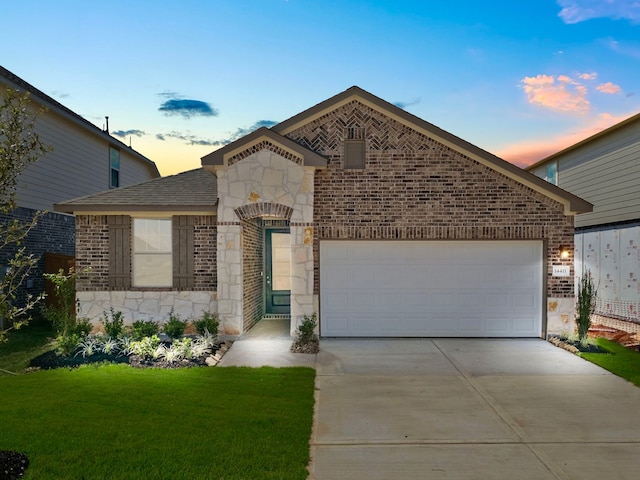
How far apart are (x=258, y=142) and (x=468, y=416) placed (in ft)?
24.3

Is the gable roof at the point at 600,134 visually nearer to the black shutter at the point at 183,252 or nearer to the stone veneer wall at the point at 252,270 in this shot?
the stone veneer wall at the point at 252,270

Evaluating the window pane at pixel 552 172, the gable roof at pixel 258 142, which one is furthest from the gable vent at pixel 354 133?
the window pane at pixel 552 172

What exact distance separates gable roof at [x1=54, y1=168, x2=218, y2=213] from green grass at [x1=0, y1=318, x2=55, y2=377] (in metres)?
3.26

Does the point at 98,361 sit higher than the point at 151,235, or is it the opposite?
the point at 151,235

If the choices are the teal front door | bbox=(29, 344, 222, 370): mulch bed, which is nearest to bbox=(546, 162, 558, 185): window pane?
the teal front door

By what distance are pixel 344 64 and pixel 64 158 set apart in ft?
36.0

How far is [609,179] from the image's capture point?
538 inches

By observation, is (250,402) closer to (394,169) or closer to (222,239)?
(222,239)

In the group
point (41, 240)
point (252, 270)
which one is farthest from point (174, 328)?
point (41, 240)

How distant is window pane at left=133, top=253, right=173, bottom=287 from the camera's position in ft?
35.4

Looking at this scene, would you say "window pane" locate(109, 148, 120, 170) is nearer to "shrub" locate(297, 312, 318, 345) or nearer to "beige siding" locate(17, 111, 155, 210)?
"beige siding" locate(17, 111, 155, 210)

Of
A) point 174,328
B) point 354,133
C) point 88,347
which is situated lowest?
point 88,347

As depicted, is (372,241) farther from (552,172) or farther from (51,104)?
(51,104)

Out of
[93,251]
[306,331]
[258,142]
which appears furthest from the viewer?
[93,251]
